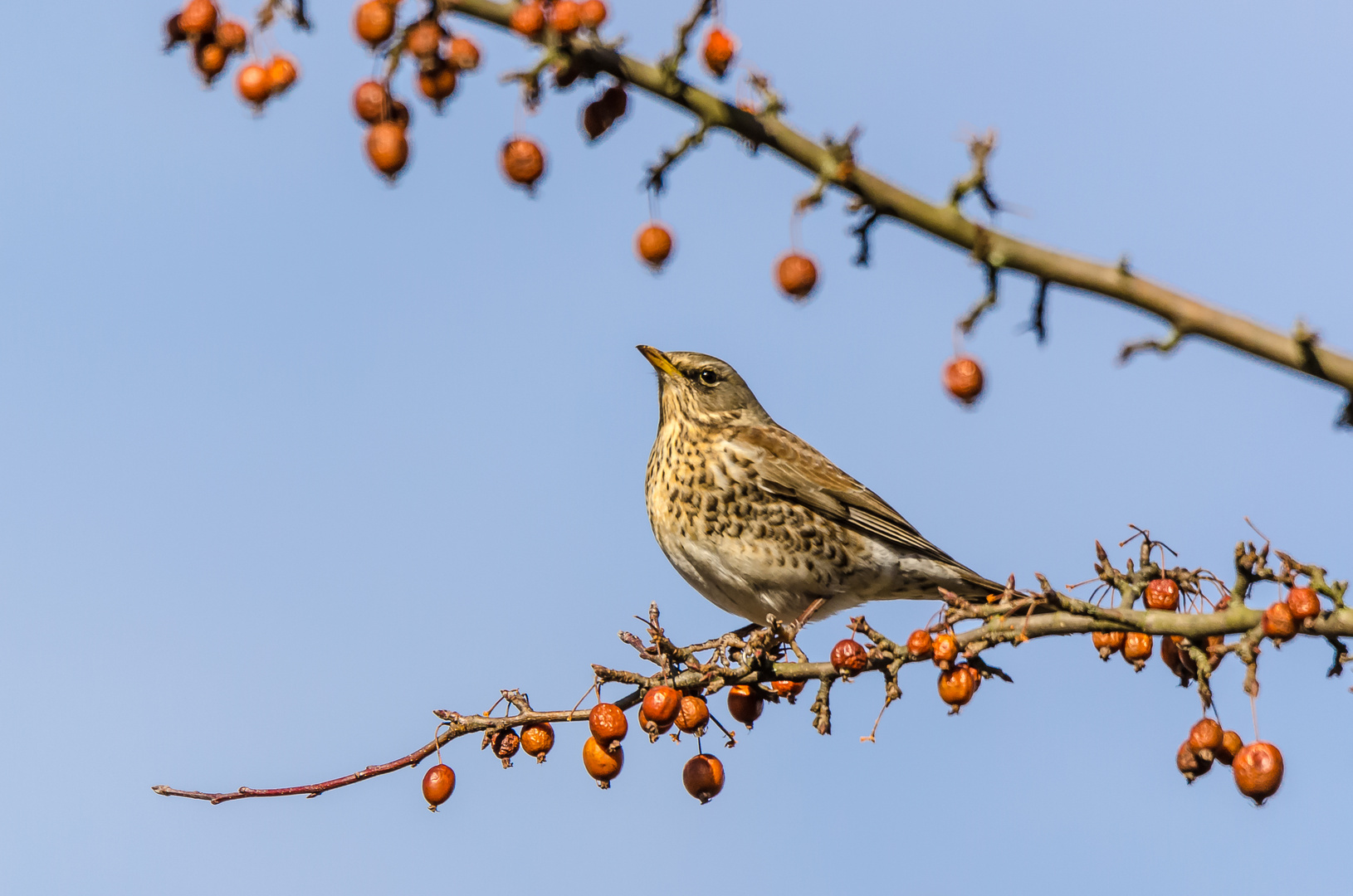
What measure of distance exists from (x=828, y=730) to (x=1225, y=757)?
3.58 feet

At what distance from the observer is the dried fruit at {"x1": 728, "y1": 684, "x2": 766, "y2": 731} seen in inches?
195

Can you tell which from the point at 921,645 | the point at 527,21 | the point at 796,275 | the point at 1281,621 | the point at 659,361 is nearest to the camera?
the point at 527,21

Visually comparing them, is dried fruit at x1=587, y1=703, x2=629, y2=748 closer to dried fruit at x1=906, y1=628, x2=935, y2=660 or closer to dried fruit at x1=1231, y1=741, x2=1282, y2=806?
dried fruit at x1=906, y1=628, x2=935, y2=660

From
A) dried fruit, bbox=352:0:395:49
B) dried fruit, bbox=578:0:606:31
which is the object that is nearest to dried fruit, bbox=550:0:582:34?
dried fruit, bbox=578:0:606:31

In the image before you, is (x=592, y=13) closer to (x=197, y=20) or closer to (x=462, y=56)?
(x=462, y=56)

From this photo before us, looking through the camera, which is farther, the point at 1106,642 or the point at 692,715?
the point at 692,715

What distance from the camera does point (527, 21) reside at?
8.01ft

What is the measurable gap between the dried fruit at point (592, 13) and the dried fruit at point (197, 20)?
0.75 meters

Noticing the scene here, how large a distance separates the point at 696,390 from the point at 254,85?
5551mm

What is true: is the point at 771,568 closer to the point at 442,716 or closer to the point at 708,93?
the point at 442,716

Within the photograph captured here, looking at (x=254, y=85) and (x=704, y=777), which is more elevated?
(x=254, y=85)

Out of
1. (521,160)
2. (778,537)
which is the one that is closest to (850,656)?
(521,160)

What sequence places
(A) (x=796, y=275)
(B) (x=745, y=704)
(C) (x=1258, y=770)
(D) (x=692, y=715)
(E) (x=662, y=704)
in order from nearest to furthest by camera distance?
(A) (x=796, y=275) → (C) (x=1258, y=770) → (E) (x=662, y=704) → (D) (x=692, y=715) → (B) (x=745, y=704)

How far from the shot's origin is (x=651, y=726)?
452 cm
